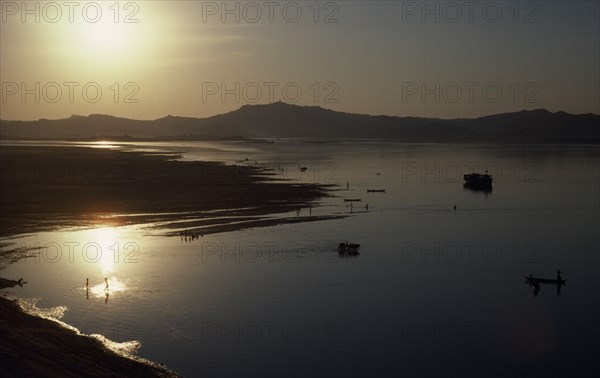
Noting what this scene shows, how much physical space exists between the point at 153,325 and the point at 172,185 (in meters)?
49.7

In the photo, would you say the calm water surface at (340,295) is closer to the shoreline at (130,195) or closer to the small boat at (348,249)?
the small boat at (348,249)

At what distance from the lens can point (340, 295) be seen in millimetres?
31406

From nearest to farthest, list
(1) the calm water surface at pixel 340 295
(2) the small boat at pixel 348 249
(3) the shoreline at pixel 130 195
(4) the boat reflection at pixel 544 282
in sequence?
1. (1) the calm water surface at pixel 340 295
2. (4) the boat reflection at pixel 544 282
3. (2) the small boat at pixel 348 249
4. (3) the shoreline at pixel 130 195

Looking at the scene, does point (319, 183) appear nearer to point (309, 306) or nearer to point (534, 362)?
point (309, 306)

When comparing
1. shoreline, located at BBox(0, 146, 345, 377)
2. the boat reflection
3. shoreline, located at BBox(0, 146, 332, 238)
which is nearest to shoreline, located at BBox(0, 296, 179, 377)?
shoreline, located at BBox(0, 146, 345, 377)

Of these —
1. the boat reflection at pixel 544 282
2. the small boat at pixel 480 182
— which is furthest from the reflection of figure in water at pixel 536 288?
the small boat at pixel 480 182

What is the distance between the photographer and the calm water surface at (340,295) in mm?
23562

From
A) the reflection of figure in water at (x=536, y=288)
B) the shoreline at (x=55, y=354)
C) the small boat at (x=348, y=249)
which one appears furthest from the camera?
the small boat at (x=348, y=249)

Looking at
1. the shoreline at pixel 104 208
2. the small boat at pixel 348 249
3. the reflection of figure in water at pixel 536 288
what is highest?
the shoreline at pixel 104 208

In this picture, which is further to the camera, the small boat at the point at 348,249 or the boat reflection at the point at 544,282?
the small boat at the point at 348,249

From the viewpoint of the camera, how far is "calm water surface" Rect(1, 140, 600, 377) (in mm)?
23562

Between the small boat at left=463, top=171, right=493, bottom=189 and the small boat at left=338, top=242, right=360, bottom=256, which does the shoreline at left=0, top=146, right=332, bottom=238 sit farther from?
the small boat at left=463, top=171, right=493, bottom=189

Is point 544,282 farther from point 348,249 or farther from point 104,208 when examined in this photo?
point 104,208

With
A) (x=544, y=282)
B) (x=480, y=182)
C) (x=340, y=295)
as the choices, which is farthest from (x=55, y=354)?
Result: (x=480, y=182)
